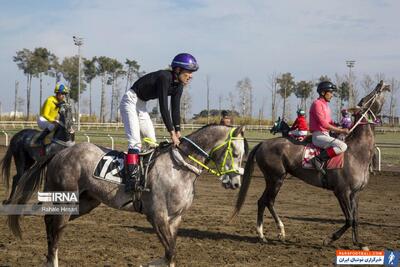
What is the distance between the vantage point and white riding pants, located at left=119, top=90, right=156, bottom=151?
667cm

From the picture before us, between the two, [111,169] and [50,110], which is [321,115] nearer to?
[111,169]

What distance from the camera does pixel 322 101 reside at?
29.8ft

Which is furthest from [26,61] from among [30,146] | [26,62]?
[30,146]

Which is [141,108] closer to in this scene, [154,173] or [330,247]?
[154,173]

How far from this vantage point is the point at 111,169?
6625 mm

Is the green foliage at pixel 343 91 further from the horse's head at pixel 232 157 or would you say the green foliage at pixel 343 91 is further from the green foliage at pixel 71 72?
the horse's head at pixel 232 157

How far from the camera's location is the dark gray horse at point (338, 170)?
8.86m

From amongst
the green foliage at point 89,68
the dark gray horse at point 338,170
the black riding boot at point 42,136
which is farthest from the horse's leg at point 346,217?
the green foliage at point 89,68

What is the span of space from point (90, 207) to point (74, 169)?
0.62 metres

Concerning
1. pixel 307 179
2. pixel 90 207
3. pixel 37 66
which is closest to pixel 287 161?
pixel 307 179

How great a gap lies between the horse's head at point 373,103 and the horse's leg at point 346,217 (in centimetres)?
150

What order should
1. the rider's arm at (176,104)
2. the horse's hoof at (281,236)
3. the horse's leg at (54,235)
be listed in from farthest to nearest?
the horse's hoof at (281,236) < the horse's leg at (54,235) < the rider's arm at (176,104)

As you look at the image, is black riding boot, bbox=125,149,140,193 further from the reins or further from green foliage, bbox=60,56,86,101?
green foliage, bbox=60,56,86,101

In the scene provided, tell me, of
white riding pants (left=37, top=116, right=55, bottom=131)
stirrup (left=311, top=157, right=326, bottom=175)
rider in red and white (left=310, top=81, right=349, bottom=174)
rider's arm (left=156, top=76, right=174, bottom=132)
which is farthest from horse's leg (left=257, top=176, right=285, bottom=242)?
white riding pants (left=37, top=116, right=55, bottom=131)
